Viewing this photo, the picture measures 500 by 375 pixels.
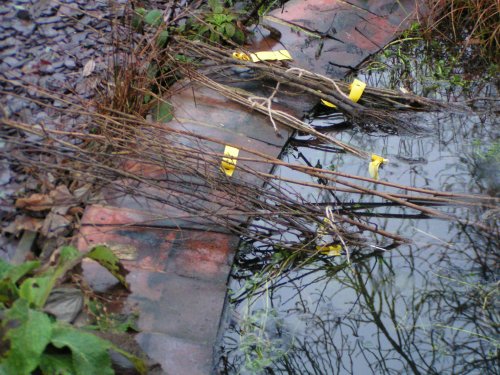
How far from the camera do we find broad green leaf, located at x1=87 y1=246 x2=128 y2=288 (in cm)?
262

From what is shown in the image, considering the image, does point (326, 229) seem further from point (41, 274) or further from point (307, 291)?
point (41, 274)

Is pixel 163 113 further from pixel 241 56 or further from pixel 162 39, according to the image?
pixel 241 56

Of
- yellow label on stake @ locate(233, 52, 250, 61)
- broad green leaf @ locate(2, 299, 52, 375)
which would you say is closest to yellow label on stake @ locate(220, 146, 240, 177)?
yellow label on stake @ locate(233, 52, 250, 61)

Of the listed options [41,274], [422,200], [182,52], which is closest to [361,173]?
[422,200]

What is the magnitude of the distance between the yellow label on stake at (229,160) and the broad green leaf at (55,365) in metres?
1.22

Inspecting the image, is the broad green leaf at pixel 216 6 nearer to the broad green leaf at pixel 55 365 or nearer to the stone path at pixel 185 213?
the stone path at pixel 185 213

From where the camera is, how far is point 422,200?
3.32 metres

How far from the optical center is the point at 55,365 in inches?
89.2

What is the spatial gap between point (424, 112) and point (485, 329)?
1468mm

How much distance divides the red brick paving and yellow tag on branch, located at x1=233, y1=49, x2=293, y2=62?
0.45ft

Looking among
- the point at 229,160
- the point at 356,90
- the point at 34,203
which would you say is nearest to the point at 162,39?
the point at 229,160

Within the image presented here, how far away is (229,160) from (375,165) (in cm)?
72

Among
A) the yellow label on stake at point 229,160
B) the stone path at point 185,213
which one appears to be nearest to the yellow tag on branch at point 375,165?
the stone path at point 185,213

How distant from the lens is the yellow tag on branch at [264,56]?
405 centimetres
